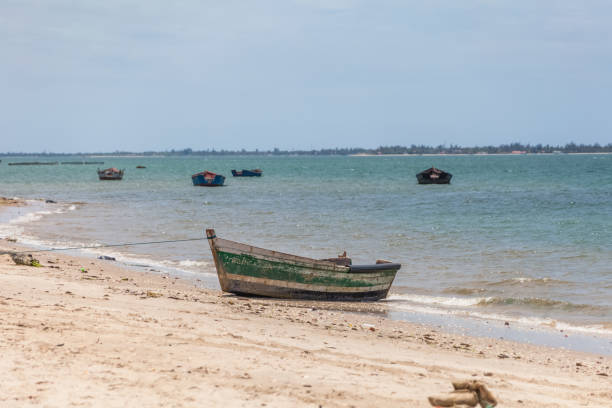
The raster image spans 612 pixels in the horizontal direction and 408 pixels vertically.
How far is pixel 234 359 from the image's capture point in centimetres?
780

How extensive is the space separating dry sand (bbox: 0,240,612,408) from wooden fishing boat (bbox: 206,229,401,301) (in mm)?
1708

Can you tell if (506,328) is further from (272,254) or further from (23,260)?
(23,260)

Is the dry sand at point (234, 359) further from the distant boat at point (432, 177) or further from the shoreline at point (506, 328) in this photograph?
the distant boat at point (432, 177)

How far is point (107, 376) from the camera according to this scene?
695cm

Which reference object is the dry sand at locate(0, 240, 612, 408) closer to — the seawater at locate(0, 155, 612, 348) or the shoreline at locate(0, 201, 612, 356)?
the shoreline at locate(0, 201, 612, 356)

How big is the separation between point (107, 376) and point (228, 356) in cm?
149

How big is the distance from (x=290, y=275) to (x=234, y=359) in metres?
6.60

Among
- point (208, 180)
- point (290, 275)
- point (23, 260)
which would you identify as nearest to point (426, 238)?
point (290, 275)

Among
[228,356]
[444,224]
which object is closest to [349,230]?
[444,224]

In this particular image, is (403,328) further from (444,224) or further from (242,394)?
(444,224)

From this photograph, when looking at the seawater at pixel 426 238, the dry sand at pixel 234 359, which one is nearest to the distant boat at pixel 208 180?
the seawater at pixel 426 238

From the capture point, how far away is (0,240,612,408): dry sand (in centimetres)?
659

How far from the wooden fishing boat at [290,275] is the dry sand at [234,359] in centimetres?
171

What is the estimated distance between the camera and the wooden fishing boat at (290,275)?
13797mm
